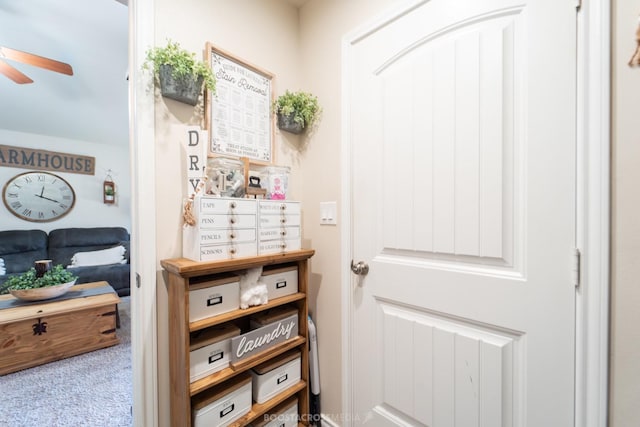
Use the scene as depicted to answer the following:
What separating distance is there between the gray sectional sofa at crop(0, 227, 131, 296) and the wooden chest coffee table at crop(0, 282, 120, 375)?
1018 millimetres

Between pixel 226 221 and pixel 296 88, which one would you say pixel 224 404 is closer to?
pixel 226 221

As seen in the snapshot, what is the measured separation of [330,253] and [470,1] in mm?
1154

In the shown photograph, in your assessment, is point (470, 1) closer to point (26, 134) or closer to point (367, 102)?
point (367, 102)

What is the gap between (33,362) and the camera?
2025mm

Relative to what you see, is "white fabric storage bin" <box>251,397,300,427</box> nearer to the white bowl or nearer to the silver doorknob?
the silver doorknob

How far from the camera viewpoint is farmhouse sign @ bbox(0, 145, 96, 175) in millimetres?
3482

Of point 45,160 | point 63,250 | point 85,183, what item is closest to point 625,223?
point 63,250

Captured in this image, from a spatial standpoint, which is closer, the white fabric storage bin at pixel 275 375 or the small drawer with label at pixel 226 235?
the small drawer with label at pixel 226 235

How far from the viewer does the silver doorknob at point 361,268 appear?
46.5 inches

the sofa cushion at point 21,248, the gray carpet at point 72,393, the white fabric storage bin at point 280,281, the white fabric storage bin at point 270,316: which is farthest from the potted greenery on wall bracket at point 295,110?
the sofa cushion at point 21,248

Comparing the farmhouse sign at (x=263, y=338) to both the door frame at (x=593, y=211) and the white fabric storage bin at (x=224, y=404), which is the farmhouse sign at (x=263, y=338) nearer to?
the white fabric storage bin at (x=224, y=404)

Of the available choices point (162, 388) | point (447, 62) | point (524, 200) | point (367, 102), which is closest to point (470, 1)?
point (447, 62)

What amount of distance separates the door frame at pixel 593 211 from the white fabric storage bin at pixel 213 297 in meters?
1.13

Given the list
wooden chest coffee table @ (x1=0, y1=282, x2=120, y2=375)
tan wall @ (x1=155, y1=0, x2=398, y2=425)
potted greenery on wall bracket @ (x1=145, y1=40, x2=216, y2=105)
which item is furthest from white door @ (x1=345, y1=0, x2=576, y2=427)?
wooden chest coffee table @ (x1=0, y1=282, x2=120, y2=375)
